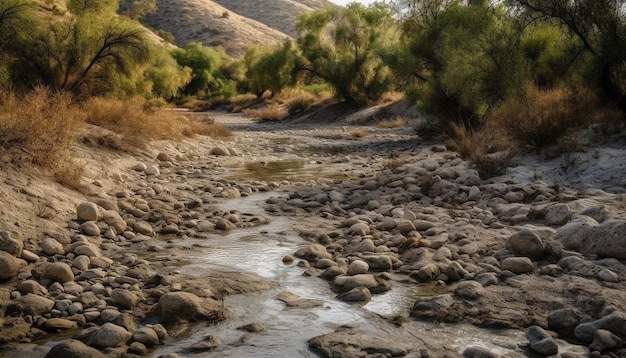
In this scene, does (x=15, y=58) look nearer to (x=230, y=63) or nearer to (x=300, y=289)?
(x=300, y=289)

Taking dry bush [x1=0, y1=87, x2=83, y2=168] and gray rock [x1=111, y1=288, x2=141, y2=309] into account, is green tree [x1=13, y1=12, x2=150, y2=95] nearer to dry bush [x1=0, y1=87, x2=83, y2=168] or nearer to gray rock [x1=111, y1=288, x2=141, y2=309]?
dry bush [x1=0, y1=87, x2=83, y2=168]

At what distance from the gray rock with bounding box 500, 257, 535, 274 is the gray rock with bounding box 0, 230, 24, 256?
4.96m

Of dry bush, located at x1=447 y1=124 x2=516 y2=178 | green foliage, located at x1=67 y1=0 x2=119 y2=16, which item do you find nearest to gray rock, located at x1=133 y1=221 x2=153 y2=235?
dry bush, located at x1=447 y1=124 x2=516 y2=178

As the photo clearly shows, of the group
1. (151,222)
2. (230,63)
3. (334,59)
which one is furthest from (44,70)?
(230,63)

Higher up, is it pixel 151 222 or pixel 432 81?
pixel 432 81

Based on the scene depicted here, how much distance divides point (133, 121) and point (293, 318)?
11609 millimetres

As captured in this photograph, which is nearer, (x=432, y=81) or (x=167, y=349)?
(x=167, y=349)

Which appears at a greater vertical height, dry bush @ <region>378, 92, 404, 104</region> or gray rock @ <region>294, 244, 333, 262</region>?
dry bush @ <region>378, 92, 404, 104</region>

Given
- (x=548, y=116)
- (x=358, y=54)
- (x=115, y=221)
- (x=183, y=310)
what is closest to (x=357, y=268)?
(x=183, y=310)

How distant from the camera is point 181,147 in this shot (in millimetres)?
16344

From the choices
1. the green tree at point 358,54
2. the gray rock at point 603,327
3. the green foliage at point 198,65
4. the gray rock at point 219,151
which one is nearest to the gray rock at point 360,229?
the gray rock at point 603,327

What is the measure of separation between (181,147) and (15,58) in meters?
6.07

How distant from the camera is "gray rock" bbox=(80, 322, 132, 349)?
14.0ft

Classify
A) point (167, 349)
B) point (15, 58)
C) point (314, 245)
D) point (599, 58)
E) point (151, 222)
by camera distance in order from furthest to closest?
point (15, 58) < point (599, 58) < point (151, 222) < point (314, 245) < point (167, 349)
